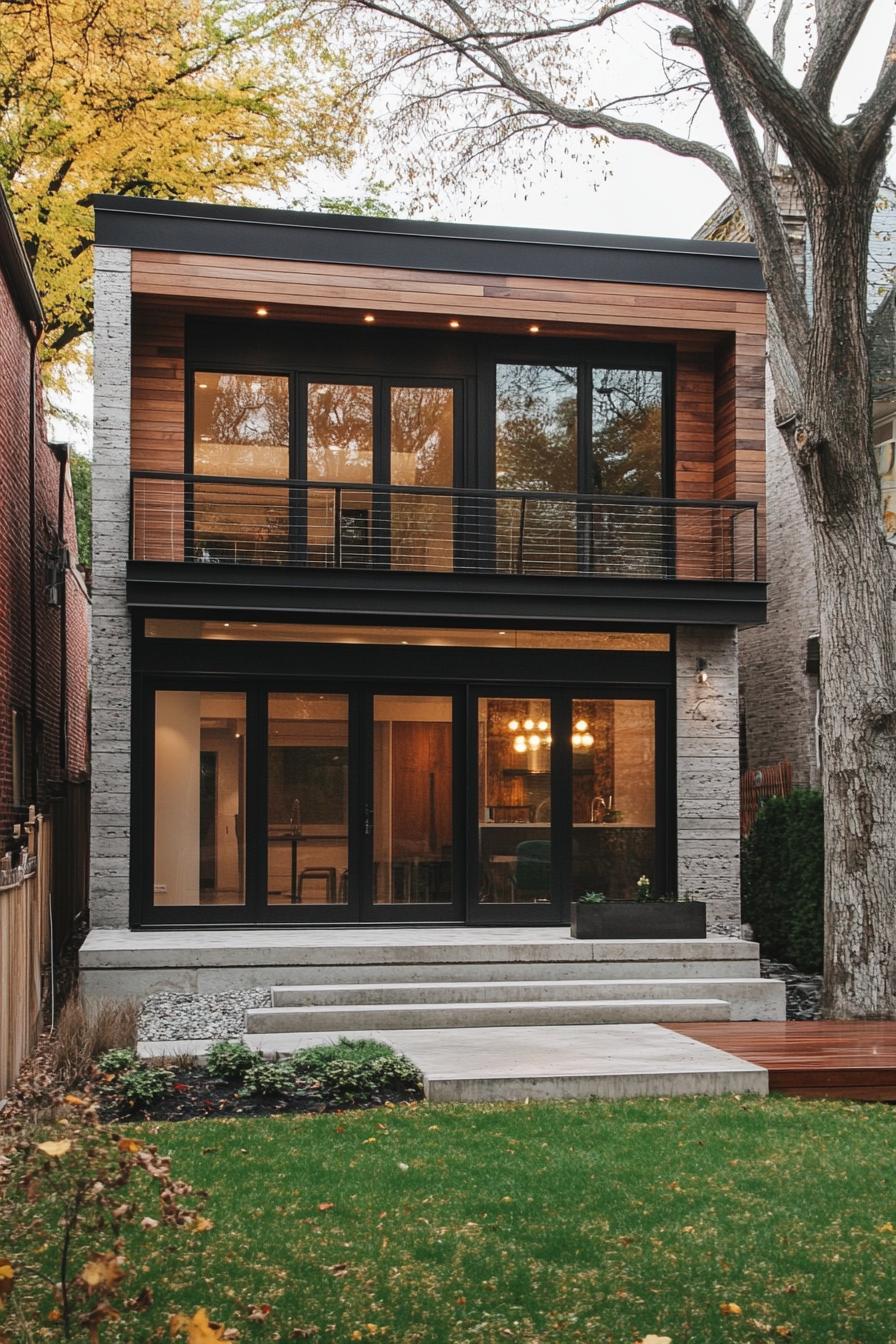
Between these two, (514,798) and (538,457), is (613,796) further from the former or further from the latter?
(538,457)

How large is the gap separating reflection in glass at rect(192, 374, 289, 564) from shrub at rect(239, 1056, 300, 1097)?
6314 millimetres

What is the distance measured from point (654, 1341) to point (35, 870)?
7.13 metres

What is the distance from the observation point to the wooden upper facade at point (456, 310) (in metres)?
12.6

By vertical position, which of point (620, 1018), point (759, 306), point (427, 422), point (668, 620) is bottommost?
point (620, 1018)

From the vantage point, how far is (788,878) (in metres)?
13.7

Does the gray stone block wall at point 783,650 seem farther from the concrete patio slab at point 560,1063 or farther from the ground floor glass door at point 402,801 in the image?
the concrete patio slab at point 560,1063

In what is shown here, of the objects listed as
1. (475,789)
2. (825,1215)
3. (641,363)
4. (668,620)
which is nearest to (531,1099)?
(825,1215)

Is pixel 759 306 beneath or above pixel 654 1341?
above

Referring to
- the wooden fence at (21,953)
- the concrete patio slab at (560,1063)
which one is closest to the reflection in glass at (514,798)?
the concrete patio slab at (560,1063)

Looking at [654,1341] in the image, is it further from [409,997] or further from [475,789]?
[475,789]

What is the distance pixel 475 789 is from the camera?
13242 millimetres

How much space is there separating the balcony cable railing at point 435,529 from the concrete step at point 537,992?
4088 millimetres

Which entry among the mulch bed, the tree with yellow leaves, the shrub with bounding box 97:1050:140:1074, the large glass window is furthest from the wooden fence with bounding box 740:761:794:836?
the tree with yellow leaves

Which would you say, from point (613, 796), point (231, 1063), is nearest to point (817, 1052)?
point (231, 1063)
